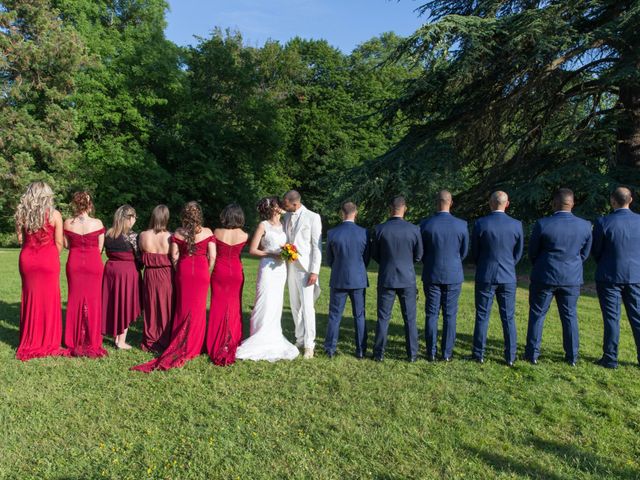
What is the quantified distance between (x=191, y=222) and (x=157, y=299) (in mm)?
1422

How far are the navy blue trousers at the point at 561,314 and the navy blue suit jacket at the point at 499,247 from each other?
415 millimetres

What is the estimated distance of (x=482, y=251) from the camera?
20.9 feet

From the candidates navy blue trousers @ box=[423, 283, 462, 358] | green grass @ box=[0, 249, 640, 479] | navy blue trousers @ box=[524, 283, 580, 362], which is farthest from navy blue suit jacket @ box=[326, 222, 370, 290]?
navy blue trousers @ box=[524, 283, 580, 362]

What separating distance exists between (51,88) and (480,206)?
22921mm

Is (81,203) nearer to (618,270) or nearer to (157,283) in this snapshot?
(157,283)

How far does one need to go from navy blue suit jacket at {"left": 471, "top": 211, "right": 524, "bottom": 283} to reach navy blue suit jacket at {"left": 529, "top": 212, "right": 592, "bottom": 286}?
0.32 metres

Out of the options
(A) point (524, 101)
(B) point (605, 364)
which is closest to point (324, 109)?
(A) point (524, 101)

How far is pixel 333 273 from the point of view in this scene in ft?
21.5

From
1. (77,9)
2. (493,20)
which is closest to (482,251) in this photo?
(493,20)

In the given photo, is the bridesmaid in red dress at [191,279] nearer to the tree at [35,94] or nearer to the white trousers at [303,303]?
the white trousers at [303,303]

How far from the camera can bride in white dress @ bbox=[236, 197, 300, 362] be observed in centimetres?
646

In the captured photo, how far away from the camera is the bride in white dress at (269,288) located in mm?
6461

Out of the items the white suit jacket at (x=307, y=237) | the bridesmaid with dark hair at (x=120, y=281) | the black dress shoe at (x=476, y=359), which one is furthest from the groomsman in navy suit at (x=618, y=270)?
the bridesmaid with dark hair at (x=120, y=281)

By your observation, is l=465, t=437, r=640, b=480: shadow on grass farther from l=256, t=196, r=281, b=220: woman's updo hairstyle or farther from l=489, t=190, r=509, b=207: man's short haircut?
l=256, t=196, r=281, b=220: woman's updo hairstyle
